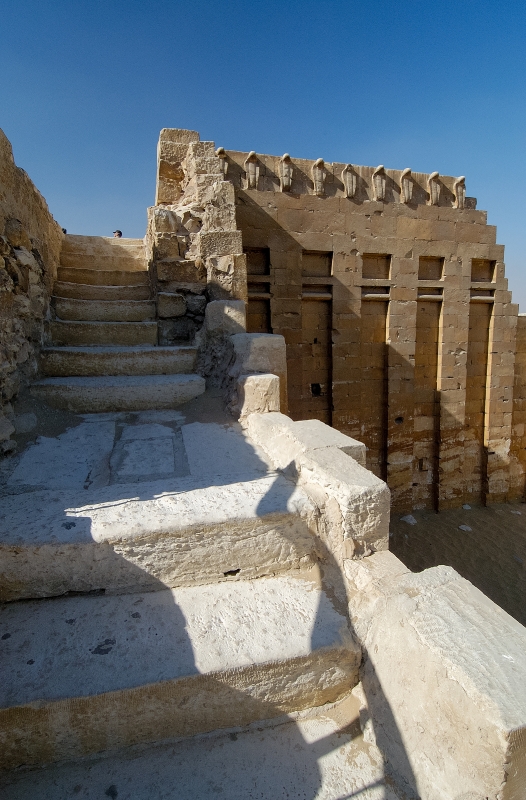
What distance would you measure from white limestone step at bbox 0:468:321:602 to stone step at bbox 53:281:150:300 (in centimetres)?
340

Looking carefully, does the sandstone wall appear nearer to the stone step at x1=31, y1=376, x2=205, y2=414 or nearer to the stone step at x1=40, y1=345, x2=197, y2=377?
the stone step at x1=40, y1=345, x2=197, y2=377

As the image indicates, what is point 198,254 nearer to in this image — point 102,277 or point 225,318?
point 225,318

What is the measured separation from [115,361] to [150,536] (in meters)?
2.54

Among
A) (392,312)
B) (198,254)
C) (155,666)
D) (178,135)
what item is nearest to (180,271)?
(198,254)

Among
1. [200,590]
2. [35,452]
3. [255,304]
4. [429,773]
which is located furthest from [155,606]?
[255,304]

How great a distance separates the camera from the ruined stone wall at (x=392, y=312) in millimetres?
6922

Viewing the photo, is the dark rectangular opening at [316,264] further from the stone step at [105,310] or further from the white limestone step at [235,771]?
the white limestone step at [235,771]

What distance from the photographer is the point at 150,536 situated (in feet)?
5.77

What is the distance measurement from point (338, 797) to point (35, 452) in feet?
7.88

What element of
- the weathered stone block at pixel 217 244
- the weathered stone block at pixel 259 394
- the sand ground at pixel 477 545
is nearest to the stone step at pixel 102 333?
the weathered stone block at pixel 217 244

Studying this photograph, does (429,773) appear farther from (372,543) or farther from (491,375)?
(491,375)

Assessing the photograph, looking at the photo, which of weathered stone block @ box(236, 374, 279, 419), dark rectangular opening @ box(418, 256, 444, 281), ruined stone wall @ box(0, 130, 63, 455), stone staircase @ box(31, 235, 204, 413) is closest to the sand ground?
dark rectangular opening @ box(418, 256, 444, 281)

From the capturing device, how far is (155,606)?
1745mm

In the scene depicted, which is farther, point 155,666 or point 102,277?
point 102,277
